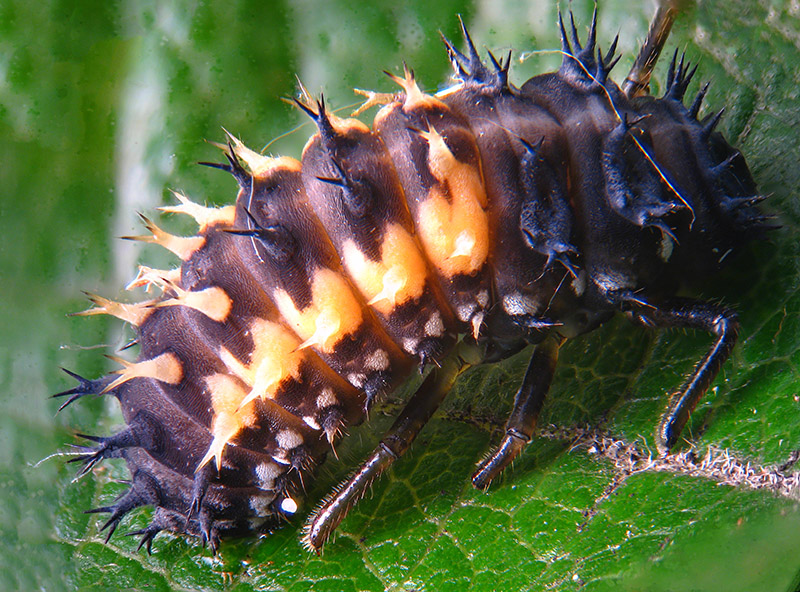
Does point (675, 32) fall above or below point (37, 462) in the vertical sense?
above

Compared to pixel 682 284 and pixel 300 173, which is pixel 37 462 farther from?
pixel 682 284

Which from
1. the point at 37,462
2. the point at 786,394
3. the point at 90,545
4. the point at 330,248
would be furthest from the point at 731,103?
the point at 37,462

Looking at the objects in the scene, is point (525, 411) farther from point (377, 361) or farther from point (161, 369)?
point (161, 369)

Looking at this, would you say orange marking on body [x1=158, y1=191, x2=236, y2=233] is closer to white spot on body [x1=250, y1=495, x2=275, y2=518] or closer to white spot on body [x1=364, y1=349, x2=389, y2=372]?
white spot on body [x1=364, y1=349, x2=389, y2=372]

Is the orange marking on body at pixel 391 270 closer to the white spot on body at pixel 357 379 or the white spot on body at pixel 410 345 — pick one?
the white spot on body at pixel 410 345

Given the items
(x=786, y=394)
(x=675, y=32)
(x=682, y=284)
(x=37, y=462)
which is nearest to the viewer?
(x=786, y=394)

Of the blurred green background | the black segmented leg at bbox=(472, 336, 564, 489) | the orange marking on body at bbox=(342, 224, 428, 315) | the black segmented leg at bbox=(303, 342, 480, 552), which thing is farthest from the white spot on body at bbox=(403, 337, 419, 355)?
the blurred green background
